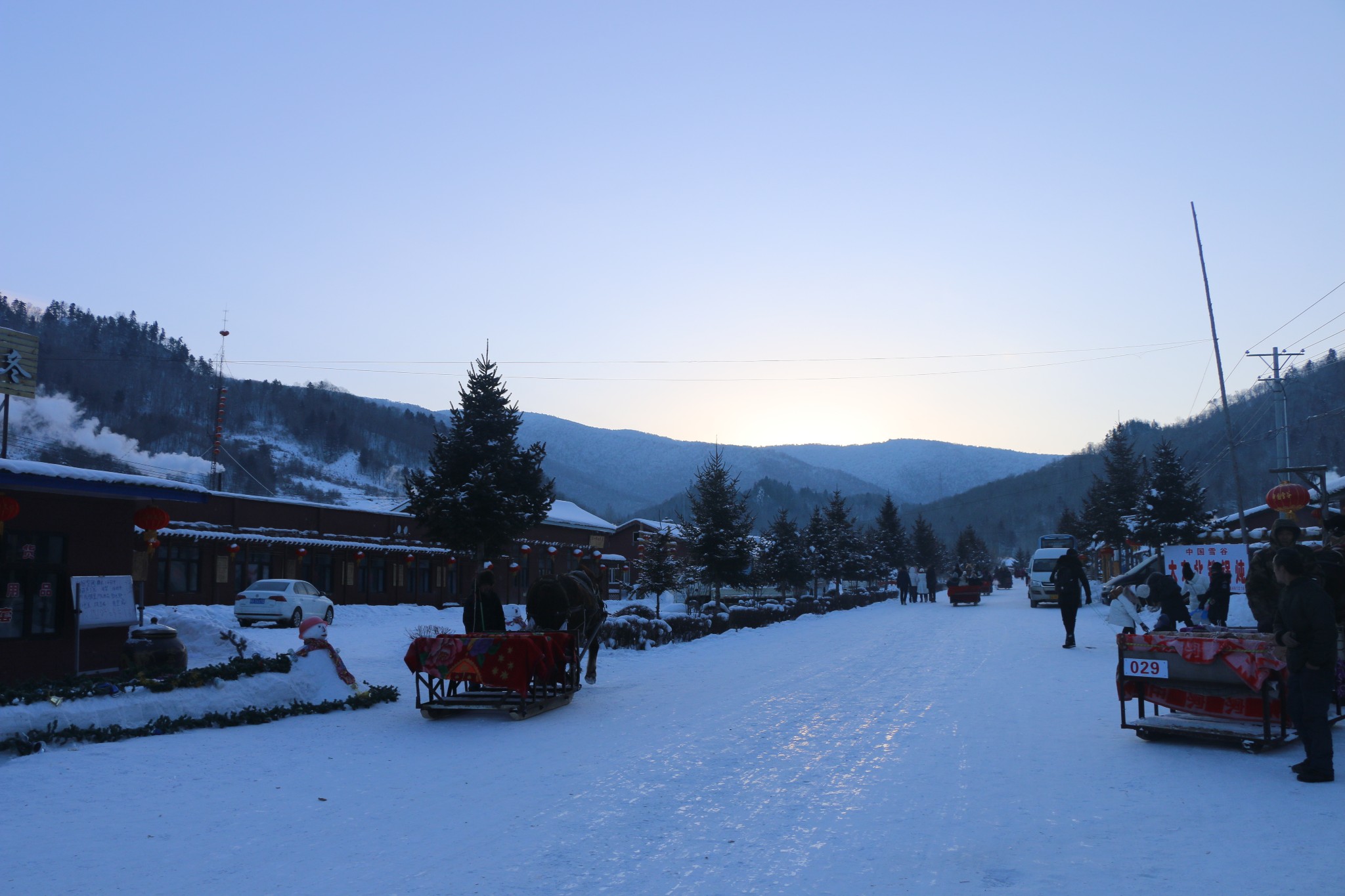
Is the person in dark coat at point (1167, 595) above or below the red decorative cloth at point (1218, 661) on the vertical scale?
above

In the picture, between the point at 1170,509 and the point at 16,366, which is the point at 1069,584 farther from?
the point at 1170,509

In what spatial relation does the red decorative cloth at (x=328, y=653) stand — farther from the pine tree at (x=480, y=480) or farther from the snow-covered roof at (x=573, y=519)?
the snow-covered roof at (x=573, y=519)

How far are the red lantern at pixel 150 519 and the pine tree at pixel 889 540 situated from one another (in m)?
63.4

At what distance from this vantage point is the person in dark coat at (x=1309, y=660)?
7258 millimetres

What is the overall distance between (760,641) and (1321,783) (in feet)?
57.9

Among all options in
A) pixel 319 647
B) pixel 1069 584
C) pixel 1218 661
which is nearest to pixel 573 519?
pixel 1069 584

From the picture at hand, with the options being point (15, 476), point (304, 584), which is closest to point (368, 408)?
point (304, 584)

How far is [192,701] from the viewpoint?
34.9 feet

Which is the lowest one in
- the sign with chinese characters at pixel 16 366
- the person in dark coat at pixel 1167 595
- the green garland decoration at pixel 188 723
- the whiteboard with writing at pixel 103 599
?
the green garland decoration at pixel 188 723

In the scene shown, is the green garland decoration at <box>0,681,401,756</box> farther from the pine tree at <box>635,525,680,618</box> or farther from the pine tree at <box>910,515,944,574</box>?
the pine tree at <box>910,515,944,574</box>

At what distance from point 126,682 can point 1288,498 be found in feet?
70.7

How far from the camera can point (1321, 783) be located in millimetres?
7203

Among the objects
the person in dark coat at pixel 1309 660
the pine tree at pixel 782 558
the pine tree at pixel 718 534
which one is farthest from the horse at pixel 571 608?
the pine tree at pixel 782 558

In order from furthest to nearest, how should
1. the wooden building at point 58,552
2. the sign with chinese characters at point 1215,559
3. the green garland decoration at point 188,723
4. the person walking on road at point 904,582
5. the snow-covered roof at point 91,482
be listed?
the person walking on road at point 904,582, the sign with chinese characters at point 1215,559, the wooden building at point 58,552, the snow-covered roof at point 91,482, the green garland decoration at point 188,723
